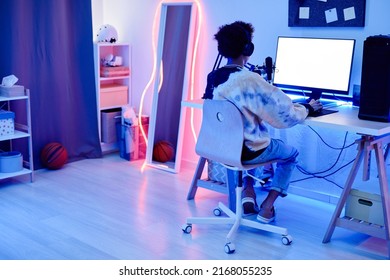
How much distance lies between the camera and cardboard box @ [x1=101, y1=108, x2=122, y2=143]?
4648mm

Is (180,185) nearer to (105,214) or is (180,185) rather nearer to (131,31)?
(105,214)

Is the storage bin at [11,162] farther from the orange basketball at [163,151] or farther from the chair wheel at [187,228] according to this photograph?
the chair wheel at [187,228]

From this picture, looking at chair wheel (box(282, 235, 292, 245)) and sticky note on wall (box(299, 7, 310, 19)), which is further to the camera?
sticky note on wall (box(299, 7, 310, 19))

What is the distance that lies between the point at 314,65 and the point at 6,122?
2.15 metres

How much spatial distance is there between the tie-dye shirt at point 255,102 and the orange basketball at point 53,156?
6.02 feet

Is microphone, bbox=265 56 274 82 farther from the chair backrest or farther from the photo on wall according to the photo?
the chair backrest

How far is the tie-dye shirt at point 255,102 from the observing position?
2656mm

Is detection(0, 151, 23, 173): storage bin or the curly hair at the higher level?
the curly hair

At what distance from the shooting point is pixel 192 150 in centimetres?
442

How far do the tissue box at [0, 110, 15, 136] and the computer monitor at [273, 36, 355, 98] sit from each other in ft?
6.13

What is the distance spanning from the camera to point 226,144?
108 inches

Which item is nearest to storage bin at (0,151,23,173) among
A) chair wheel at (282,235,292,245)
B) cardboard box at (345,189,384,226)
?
chair wheel at (282,235,292,245)

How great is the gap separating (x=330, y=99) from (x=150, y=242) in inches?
58.4
